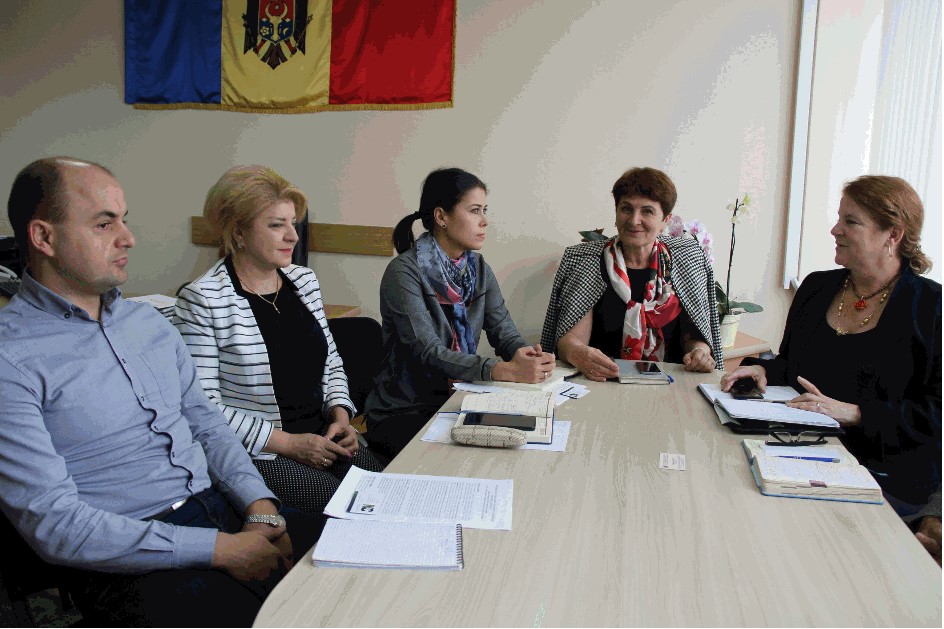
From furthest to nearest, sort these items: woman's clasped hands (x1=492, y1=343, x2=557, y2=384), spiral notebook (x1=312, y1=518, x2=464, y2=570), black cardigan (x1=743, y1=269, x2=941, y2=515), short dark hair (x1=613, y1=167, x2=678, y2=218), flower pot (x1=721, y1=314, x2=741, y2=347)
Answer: flower pot (x1=721, y1=314, x2=741, y2=347) → short dark hair (x1=613, y1=167, x2=678, y2=218) → woman's clasped hands (x1=492, y1=343, x2=557, y2=384) → black cardigan (x1=743, y1=269, x2=941, y2=515) → spiral notebook (x1=312, y1=518, x2=464, y2=570)

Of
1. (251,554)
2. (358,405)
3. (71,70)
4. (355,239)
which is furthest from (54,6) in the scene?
(251,554)

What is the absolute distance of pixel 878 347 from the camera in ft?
6.31

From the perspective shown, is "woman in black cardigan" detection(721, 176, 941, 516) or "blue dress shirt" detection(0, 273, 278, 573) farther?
"woman in black cardigan" detection(721, 176, 941, 516)

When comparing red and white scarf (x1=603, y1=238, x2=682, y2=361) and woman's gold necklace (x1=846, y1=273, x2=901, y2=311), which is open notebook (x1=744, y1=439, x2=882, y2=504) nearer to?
woman's gold necklace (x1=846, y1=273, x2=901, y2=311)

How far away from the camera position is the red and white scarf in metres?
2.53

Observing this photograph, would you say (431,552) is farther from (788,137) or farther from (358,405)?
(788,137)

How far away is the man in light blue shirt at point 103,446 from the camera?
1.26m

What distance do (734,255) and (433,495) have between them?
2.66 meters

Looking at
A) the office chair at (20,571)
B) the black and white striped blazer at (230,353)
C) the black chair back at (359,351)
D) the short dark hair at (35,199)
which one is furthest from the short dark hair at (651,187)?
the office chair at (20,571)

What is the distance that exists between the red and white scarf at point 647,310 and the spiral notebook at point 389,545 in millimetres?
1470

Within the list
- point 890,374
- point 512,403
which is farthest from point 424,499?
point 890,374

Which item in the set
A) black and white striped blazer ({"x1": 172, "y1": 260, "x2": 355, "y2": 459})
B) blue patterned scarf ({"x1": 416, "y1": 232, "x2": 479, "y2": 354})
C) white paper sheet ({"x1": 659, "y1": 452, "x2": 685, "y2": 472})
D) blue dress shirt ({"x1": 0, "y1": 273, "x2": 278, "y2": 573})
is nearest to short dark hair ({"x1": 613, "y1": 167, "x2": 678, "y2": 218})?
blue patterned scarf ({"x1": 416, "y1": 232, "x2": 479, "y2": 354})

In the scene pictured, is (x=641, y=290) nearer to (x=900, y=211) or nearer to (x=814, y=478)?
(x=900, y=211)

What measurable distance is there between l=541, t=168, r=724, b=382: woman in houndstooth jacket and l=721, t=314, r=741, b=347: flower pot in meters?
0.50
